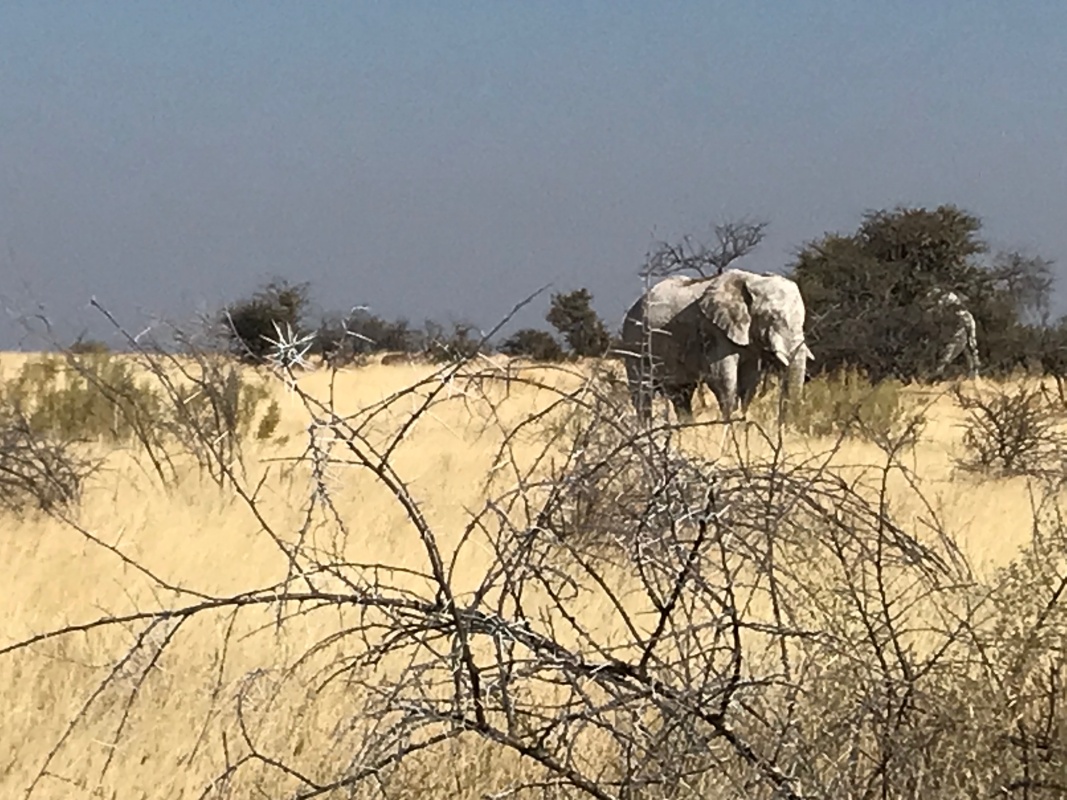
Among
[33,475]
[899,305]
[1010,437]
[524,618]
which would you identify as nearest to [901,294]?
[899,305]

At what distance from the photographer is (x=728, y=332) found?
1502cm

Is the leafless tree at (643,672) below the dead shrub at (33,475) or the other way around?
the other way around

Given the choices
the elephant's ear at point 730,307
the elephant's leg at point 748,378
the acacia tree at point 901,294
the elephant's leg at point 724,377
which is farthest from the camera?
the acacia tree at point 901,294

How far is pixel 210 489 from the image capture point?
9156 mm

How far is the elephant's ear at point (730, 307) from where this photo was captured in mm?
15016

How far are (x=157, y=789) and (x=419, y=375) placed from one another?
4.24 feet

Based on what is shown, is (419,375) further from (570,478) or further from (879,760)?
(879,760)

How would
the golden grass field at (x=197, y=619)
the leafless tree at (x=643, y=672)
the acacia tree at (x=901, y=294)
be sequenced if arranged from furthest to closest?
the acacia tree at (x=901, y=294)
the golden grass field at (x=197, y=619)
the leafless tree at (x=643, y=672)

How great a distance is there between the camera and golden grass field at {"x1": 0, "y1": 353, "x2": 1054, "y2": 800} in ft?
13.0

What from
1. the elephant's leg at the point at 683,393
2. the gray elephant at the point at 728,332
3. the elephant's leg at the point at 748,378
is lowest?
the elephant's leg at the point at 683,393

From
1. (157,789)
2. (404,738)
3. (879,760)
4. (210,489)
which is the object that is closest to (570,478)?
(404,738)

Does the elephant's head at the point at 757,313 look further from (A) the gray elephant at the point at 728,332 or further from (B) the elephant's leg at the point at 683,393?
(B) the elephant's leg at the point at 683,393

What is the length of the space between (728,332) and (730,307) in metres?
0.25

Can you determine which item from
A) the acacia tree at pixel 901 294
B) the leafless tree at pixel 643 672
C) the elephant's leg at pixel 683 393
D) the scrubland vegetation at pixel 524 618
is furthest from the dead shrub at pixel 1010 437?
the acacia tree at pixel 901 294
